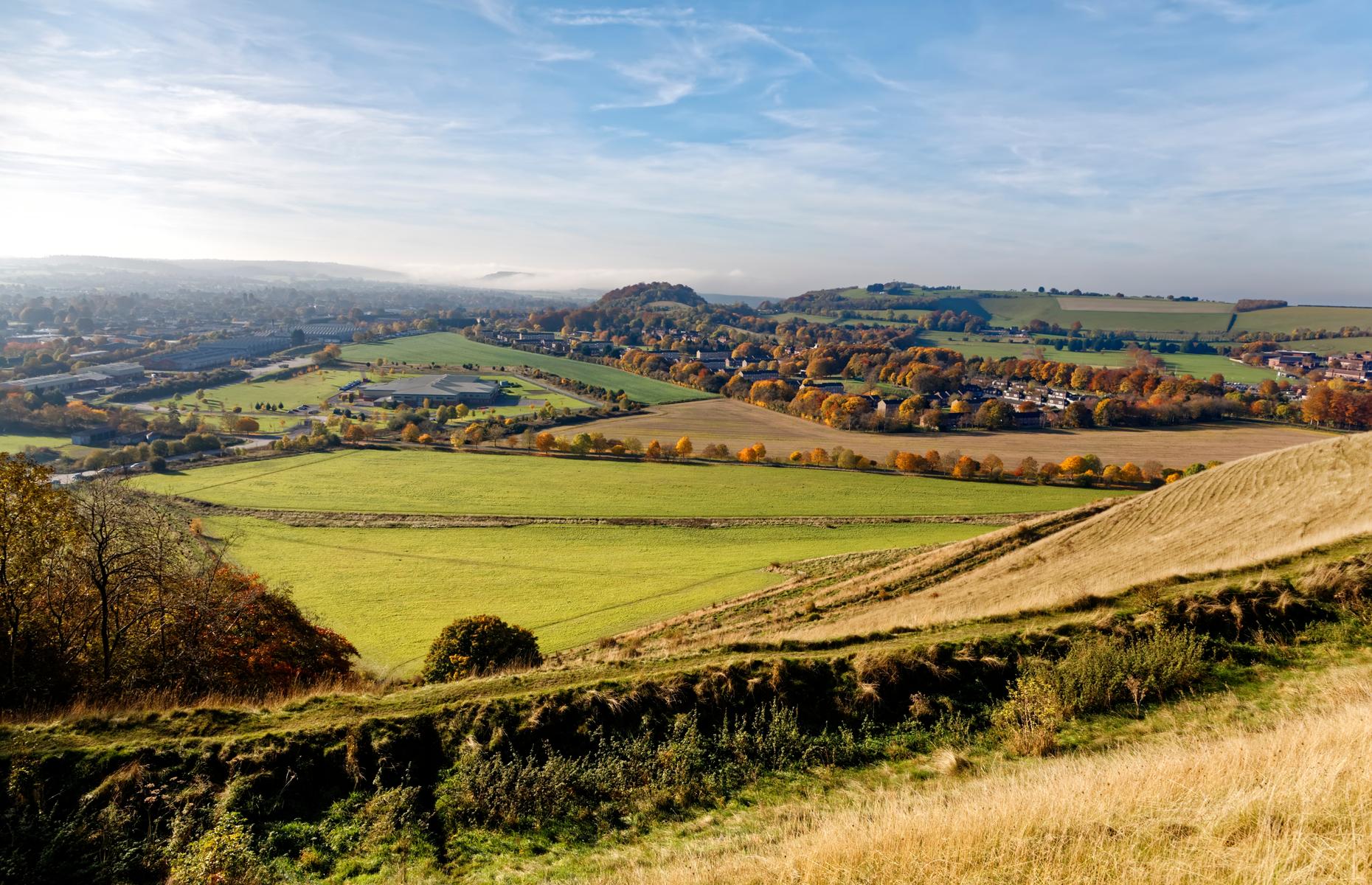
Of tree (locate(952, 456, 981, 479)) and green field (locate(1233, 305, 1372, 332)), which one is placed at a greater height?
green field (locate(1233, 305, 1372, 332))

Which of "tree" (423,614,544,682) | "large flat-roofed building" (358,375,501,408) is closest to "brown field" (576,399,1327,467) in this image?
"large flat-roofed building" (358,375,501,408)

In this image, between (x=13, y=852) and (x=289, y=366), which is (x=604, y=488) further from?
(x=289, y=366)

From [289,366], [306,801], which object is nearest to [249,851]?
[306,801]

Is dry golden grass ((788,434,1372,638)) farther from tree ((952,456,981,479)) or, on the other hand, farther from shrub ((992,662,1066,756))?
tree ((952,456,981,479))

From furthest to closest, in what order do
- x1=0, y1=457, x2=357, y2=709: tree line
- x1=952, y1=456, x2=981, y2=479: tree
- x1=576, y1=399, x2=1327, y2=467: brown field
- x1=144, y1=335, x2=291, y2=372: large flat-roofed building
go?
1. x1=144, y1=335, x2=291, y2=372: large flat-roofed building
2. x1=576, y1=399, x2=1327, y2=467: brown field
3. x1=952, y1=456, x2=981, y2=479: tree
4. x1=0, y1=457, x2=357, y2=709: tree line

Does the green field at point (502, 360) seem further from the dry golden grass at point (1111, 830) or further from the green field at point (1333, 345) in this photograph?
the green field at point (1333, 345)

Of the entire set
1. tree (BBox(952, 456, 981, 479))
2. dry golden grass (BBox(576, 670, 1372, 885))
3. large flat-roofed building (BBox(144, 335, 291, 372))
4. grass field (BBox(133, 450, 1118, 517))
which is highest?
large flat-roofed building (BBox(144, 335, 291, 372))

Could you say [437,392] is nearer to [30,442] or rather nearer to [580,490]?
[30,442]
